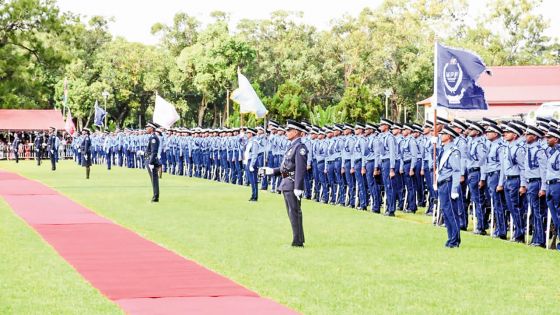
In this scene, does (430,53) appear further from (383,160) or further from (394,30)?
(383,160)

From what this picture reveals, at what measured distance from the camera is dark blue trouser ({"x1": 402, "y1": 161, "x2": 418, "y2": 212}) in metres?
26.1

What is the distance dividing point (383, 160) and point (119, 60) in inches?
2675

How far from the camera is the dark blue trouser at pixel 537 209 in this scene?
59.8 ft

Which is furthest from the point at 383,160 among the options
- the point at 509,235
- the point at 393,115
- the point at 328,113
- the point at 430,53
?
the point at 393,115

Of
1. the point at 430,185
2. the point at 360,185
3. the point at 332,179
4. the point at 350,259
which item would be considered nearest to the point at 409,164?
the point at 430,185

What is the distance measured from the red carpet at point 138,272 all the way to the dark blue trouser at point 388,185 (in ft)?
21.3

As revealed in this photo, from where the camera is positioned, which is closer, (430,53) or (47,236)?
(47,236)

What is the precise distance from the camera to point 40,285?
13.1m

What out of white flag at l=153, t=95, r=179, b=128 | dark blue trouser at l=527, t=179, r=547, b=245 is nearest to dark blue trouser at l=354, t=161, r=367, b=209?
dark blue trouser at l=527, t=179, r=547, b=245

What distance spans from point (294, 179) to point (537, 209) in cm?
403

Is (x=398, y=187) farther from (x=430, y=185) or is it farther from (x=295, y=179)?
(x=295, y=179)

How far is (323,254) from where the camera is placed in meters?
16.6

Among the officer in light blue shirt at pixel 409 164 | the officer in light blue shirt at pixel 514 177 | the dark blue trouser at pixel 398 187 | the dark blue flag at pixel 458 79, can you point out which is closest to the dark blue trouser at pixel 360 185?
the dark blue trouser at pixel 398 187

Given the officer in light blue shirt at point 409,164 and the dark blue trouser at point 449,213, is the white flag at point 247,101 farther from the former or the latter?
the dark blue trouser at point 449,213
